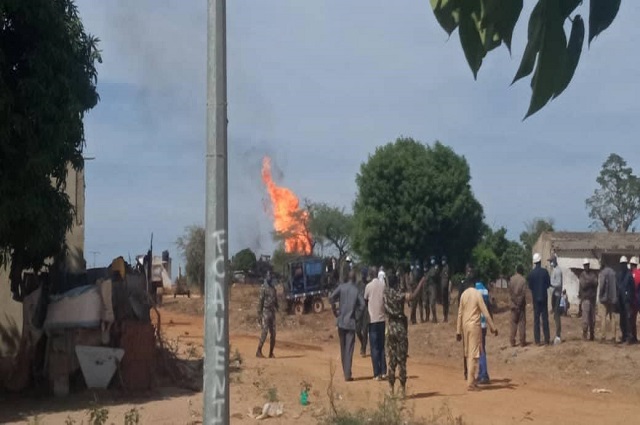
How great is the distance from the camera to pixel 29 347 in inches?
563

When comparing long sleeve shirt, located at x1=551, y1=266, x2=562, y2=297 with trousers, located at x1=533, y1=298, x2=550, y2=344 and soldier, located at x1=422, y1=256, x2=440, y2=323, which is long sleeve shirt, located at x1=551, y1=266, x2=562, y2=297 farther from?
soldier, located at x1=422, y1=256, x2=440, y2=323

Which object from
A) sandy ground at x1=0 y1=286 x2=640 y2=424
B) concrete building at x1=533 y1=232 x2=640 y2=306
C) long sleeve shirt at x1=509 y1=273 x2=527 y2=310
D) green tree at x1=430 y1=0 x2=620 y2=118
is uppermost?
concrete building at x1=533 y1=232 x2=640 y2=306

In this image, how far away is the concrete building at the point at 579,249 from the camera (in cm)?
3209

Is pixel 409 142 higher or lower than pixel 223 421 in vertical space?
higher

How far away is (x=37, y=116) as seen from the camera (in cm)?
1318

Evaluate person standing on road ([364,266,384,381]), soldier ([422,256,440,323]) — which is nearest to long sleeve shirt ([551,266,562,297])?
person standing on road ([364,266,384,381])

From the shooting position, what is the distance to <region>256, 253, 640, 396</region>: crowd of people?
14.5 m

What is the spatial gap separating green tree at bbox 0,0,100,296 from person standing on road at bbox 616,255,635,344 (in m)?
11.0

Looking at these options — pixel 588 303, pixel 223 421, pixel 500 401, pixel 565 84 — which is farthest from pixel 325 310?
pixel 565 84

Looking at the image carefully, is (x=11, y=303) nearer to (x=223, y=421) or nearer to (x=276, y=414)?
(x=276, y=414)

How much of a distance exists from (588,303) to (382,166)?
1047 inches

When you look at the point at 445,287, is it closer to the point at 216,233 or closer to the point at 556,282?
the point at 556,282

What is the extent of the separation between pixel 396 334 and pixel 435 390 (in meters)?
1.71

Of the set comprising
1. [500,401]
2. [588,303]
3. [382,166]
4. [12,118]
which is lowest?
[500,401]
